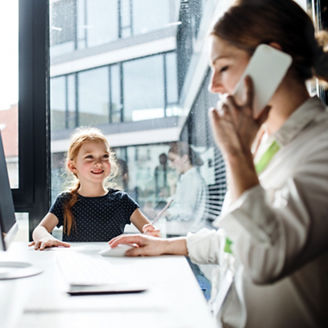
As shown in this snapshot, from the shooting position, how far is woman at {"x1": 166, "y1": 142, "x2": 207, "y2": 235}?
2297mm

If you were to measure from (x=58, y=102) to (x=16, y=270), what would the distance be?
4.49 feet

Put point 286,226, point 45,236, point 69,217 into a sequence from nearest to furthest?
point 286,226 → point 45,236 → point 69,217

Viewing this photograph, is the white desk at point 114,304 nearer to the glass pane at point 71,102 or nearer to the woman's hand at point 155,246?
the woman's hand at point 155,246

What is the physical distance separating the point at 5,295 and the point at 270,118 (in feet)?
2.32

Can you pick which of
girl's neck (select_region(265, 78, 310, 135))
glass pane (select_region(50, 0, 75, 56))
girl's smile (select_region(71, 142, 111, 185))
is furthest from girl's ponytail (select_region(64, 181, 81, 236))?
girl's neck (select_region(265, 78, 310, 135))

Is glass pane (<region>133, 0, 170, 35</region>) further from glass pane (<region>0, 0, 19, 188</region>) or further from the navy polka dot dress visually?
the navy polka dot dress

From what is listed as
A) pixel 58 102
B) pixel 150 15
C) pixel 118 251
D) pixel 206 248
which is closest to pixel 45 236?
pixel 118 251

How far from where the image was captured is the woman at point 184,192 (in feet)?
7.54

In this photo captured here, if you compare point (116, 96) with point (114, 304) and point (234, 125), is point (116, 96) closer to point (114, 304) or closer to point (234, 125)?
point (234, 125)

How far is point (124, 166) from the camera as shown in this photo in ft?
7.64

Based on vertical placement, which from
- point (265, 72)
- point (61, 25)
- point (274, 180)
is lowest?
point (274, 180)

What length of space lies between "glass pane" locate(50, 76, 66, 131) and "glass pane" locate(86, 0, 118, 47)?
30cm

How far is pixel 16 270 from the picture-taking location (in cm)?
106

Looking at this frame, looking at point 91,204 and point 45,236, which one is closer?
point 45,236
